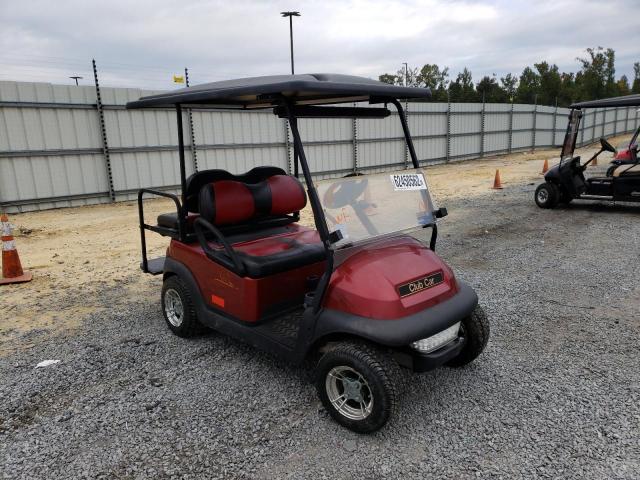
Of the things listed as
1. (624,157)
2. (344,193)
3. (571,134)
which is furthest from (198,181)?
(624,157)

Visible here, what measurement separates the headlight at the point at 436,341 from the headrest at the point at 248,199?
1740 mm

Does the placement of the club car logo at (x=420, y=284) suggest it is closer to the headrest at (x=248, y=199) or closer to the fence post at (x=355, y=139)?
the headrest at (x=248, y=199)

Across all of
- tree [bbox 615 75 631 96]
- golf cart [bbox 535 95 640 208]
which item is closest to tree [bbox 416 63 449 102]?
tree [bbox 615 75 631 96]

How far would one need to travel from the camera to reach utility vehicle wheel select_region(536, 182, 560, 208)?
29.1 ft

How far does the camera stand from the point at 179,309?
12.2ft

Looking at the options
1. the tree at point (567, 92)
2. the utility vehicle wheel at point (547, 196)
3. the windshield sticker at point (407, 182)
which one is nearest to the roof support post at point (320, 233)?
the windshield sticker at point (407, 182)

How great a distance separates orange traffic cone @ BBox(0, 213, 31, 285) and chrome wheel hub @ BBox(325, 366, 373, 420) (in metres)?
4.20

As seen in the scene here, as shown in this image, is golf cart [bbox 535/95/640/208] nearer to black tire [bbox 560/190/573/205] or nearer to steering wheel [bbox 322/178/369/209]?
black tire [bbox 560/190/573/205]

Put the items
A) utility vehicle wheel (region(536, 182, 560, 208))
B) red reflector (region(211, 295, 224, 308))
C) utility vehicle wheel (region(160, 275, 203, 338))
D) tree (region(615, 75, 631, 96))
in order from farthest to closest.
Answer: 1. tree (region(615, 75, 631, 96))
2. utility vehicle wheel (region(536, 182, 560, 208))
3. utility vehicle wheel (region(160, 275, 203, 338))
4. red reflector (region(211, 295, 224, 308))

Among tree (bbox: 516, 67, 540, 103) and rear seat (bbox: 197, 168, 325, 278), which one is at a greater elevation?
tree (bbox: 516, 67, 540, 103)

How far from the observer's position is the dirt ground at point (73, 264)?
4180 millimetres

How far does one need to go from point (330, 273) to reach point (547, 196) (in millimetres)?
7774

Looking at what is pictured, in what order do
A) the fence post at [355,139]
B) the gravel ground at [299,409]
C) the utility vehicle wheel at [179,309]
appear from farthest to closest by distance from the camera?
the fence post at [355,139]
the utility vehicle wheel at [179,309]
the gravel ground at [299,409]

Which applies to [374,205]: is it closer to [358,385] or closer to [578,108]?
[358,385]
